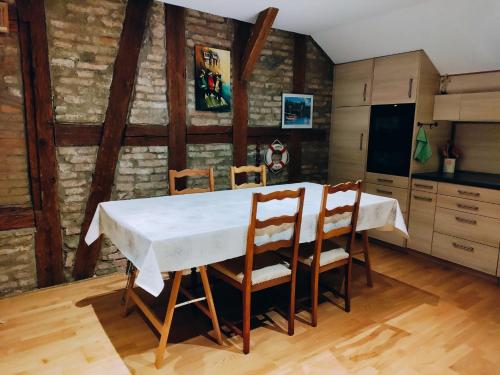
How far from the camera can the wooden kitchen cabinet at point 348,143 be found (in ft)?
15.1

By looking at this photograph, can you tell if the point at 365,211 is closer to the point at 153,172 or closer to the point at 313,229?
the point at 313,229

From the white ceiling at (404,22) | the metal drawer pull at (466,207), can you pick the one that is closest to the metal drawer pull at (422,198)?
the metal drawer pull at (466,207)

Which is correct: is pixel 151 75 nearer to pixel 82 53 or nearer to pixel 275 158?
pixel 82 53

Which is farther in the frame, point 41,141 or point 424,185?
point 424,185

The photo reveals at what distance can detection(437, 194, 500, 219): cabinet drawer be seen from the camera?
343 centimetres

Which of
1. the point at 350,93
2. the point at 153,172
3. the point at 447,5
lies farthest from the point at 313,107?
the point at 153,172

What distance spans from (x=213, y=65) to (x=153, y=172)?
4.17ft

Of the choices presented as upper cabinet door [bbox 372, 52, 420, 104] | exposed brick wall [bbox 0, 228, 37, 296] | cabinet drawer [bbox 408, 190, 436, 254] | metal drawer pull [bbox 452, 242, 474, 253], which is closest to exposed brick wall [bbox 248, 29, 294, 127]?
upper cabinet door [bbox 372, 52, 420, 104]

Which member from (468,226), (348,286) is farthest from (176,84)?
(468,226)

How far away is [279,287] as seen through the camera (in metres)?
3.26

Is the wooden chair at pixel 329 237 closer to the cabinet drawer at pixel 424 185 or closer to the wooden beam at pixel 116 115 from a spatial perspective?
the cabinet drawer at pixel 424 185

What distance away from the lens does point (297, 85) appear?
4.60 metres

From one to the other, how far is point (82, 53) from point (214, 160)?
5.28 feet

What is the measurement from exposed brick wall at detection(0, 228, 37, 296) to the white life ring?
8.34 feet
